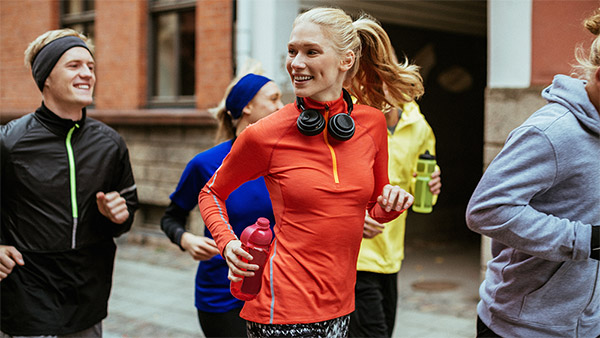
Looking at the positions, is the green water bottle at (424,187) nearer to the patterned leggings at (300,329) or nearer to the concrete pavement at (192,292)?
the patterned leggings at (300,329)

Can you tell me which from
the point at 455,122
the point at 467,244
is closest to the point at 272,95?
the point at 467,244

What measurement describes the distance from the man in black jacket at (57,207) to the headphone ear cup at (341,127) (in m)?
1.43

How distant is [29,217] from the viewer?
11.3ft

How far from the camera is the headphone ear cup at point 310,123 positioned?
101 inches

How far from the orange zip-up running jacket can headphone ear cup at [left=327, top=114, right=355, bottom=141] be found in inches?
2.0

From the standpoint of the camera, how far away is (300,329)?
2.58 m

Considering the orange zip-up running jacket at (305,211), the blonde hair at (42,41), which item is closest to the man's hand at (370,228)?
the orange zip-up running jacket at (305,211)

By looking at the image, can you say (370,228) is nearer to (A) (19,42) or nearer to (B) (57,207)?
(B) (57,207)

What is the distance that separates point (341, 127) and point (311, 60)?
0.27 m

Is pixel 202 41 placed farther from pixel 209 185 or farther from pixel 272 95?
pixel 209 185

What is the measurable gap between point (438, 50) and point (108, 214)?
8.81 meters

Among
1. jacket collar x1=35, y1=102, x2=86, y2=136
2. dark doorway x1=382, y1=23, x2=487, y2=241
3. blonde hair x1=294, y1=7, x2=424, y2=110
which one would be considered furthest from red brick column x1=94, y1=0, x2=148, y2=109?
blonde hair x1=294, y1=7, x2=424, y2=110

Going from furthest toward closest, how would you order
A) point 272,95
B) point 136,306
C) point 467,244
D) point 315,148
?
point 467,244, point 136,306, point 272,95, point 315,148

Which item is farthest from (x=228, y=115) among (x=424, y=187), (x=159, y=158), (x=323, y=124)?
(x=159, y=158)
